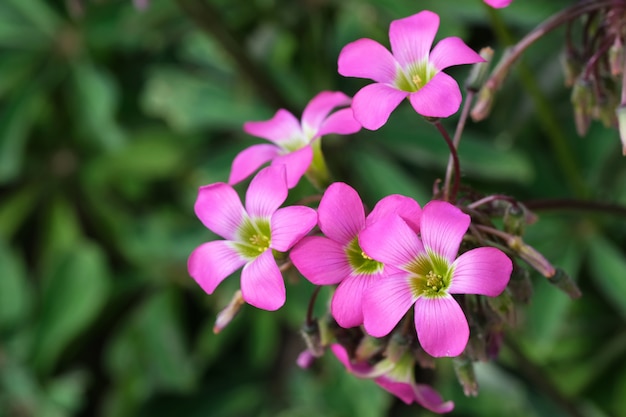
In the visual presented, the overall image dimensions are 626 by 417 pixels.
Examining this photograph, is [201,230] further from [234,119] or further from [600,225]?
[600,225]

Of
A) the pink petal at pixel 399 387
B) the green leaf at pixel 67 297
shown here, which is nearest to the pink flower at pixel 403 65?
the pink petal at pixel 399 387

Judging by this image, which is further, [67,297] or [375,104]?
[67,297]

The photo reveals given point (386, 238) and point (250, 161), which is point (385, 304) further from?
point (250, 161)

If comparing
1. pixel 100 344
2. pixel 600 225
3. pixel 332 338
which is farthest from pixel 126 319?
pixel 332 338

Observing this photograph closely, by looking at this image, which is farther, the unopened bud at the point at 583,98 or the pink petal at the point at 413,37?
the unopened bud at the point at 583,98

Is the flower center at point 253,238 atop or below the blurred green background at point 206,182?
atop

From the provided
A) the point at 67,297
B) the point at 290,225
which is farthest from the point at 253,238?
the point at 67,297

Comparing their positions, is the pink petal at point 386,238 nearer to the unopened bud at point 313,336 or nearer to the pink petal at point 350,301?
the pink petal at point 350,301
